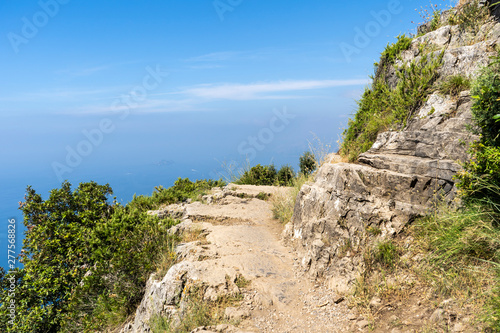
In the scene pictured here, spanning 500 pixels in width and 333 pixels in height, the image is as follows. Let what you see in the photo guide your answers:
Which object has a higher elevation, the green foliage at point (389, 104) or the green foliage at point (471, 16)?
the green foliage at point (471, 16)

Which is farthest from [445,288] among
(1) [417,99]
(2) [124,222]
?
(2) [124,222]

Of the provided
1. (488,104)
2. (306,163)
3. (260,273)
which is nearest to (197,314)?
(260,273)

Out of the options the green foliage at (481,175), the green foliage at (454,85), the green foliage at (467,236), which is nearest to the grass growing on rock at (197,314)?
the green foliage at (467,236)

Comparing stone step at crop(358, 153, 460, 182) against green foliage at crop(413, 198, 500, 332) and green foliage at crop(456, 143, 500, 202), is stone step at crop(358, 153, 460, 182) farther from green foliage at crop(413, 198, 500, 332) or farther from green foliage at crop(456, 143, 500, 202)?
green foliage at crop(413, 198, 500, 332)

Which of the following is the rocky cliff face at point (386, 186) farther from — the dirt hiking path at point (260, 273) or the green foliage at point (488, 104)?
the green foliage at point (488, 104)

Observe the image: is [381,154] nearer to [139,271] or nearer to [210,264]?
[210,264]

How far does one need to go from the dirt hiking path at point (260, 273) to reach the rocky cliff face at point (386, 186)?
1.47 ft

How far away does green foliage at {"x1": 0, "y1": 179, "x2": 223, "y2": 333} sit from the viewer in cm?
741

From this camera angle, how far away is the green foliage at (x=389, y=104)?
8688mm

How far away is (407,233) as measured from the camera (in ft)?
20.1

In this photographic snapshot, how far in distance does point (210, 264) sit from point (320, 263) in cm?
244

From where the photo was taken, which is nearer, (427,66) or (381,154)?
(381,154)

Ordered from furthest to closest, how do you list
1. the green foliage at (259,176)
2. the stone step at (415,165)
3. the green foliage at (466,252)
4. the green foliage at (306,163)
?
the green foliage at (259,176), the green foliage at (306,163), the stone step at (415,165), the green foliage at (466,252)

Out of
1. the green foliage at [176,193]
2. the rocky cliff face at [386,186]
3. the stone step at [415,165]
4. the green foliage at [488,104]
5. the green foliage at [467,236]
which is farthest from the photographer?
the green foliage at [176,193]
